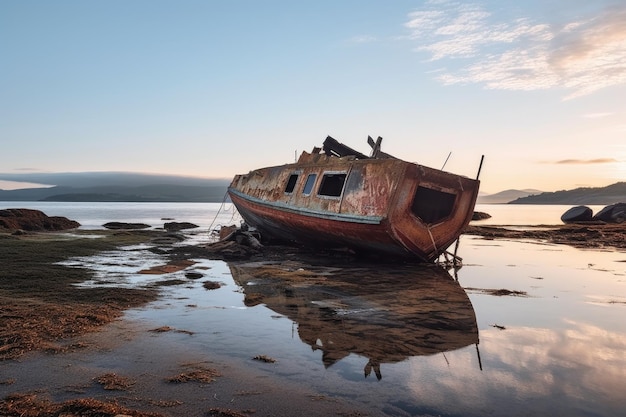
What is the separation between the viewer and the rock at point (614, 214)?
3506 cm

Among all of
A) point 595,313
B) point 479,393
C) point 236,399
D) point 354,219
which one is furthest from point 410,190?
point 236,399

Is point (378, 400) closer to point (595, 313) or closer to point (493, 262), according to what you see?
point (595, 313)

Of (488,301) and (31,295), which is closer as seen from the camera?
(31,295)

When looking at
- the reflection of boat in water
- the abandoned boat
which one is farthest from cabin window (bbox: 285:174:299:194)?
the reflection of boat in water

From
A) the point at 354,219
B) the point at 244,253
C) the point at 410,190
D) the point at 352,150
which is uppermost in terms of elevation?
the point at 352,150

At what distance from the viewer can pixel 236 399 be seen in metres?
3.63

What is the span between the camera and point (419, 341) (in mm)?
5375

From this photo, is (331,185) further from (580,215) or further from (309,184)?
(580,215)

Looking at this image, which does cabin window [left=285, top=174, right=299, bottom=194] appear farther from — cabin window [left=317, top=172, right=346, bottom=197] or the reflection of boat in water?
the reflection of boat in water

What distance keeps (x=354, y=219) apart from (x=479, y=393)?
863 centimetres

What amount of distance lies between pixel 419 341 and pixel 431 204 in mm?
9293

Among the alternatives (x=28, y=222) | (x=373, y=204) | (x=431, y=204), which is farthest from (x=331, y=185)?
(x=28, y=222)

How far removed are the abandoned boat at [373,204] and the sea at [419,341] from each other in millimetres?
2198

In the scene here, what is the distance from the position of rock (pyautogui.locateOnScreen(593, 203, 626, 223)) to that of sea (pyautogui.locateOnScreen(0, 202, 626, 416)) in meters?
30.5
